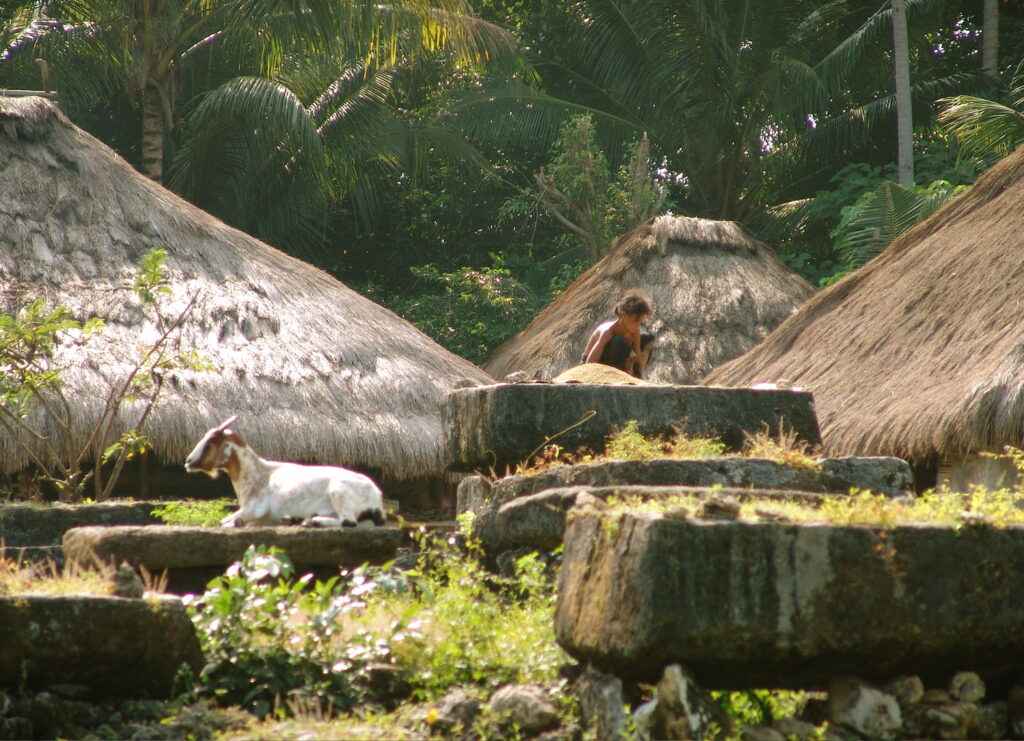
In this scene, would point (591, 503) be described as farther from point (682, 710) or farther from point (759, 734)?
point (759, 734)

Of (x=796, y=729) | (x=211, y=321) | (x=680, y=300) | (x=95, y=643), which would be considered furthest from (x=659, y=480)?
(x=680, y=300)

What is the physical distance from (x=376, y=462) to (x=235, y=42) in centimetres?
937

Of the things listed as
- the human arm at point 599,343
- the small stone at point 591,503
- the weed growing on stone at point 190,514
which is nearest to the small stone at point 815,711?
the small stone at point 591,503

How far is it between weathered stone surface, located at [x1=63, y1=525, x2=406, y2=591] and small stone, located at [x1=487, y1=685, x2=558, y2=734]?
1.65 meters

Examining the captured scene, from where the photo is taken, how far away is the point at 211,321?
12.0m

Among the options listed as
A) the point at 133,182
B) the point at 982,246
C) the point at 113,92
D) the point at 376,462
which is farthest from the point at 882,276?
the point at 113,92

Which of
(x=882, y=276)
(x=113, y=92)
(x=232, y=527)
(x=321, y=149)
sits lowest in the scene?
(x=232, y=527)

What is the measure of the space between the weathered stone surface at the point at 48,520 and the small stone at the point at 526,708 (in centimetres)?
297

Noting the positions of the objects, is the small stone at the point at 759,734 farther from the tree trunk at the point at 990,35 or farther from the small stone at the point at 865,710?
the tree trunk at the point at 990,35

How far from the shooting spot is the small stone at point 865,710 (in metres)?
4.05

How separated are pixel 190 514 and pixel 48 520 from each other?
0.76 m

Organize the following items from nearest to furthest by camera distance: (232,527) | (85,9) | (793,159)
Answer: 1. (232,527)
2. (85,9)
3. (793,159)

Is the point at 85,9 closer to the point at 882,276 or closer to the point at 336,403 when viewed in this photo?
the point at 336,403

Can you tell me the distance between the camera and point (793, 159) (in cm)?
2038
